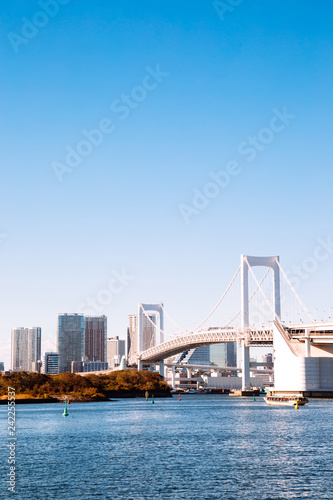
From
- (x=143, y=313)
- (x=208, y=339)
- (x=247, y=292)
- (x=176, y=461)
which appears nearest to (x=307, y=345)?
(x=247, y=292)

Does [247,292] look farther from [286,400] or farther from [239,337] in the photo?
[286,400]

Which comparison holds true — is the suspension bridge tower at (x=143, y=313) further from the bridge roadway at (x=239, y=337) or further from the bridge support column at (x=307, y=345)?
the bridge support column at (x=307, y=345)

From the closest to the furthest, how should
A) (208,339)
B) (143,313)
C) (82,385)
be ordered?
(208,339) < (82,385) < (143,313)

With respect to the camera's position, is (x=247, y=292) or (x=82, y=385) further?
(x=82, y=385)

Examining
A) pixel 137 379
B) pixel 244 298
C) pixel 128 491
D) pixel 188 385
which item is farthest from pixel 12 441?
pixel 188 385

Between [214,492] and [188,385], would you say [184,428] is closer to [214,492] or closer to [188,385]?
[214,492]

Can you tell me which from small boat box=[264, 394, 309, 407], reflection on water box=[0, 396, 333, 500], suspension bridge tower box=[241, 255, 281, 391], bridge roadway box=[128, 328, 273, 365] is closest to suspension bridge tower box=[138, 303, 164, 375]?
bridge roadway box=[128, 328, 273, 365]

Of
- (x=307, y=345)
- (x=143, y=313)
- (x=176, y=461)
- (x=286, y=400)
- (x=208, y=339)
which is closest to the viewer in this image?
(x=176, y=461)
